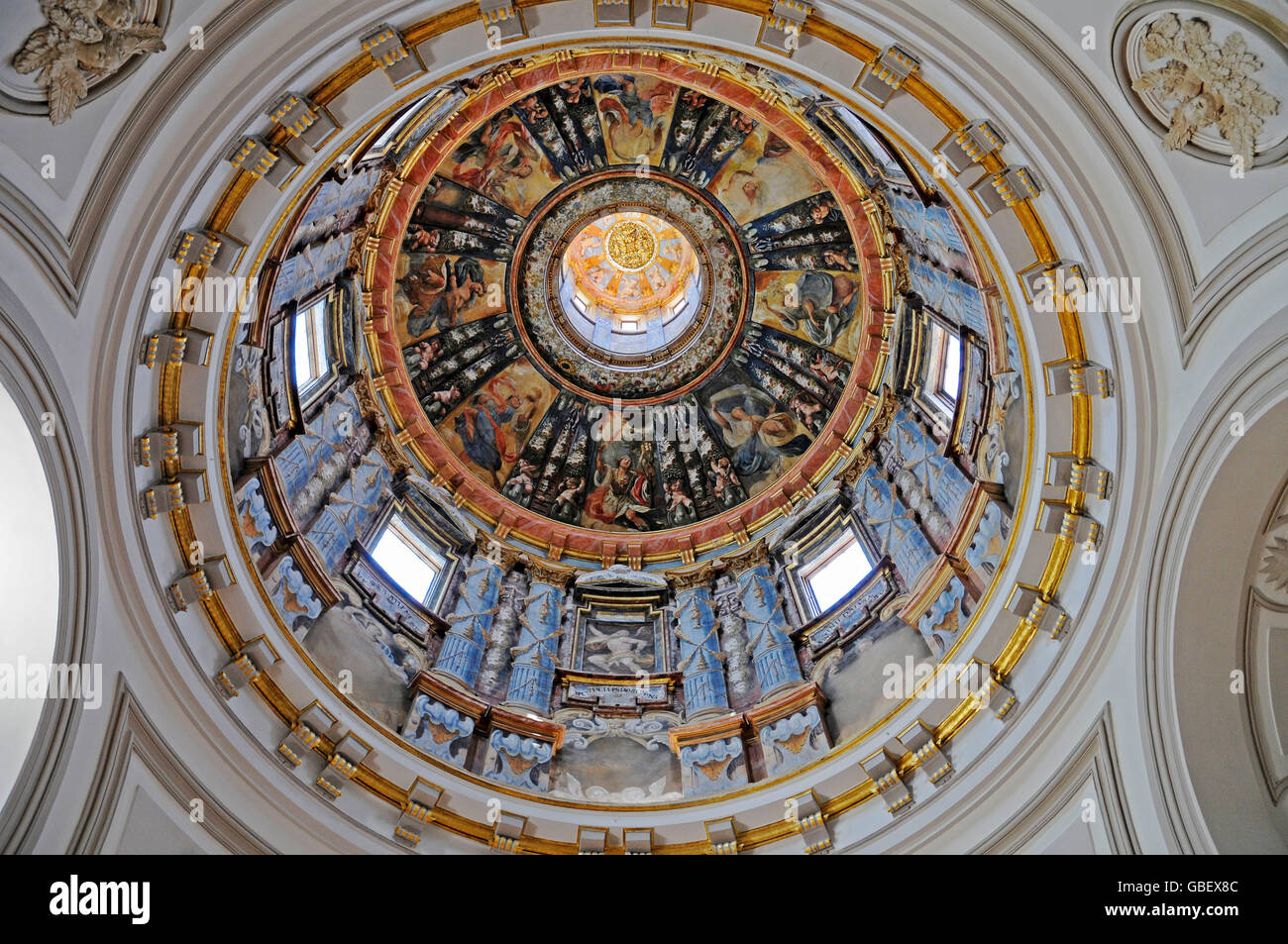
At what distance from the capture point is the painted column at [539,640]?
14.8m

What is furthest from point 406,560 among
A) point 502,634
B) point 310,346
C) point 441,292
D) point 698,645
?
point 441,292

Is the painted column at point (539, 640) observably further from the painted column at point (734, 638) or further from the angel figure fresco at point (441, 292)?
the angel figure fresco at point (441, 292)

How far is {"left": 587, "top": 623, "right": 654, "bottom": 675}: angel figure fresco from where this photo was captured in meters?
15.9

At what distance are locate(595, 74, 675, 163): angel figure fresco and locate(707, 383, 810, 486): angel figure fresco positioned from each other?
4.87m

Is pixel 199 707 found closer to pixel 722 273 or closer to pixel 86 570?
pixel 86 570

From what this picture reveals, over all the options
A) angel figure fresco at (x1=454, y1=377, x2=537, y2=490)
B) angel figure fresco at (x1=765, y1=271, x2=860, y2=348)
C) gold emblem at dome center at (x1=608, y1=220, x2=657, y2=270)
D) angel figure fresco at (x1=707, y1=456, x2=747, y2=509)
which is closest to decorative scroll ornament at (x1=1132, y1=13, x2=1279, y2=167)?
angel figure fresco at (x1=765, y1=271, x2=860, y2=348)

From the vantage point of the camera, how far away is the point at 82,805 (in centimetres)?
968

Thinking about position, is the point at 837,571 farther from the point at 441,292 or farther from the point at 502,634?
the point at 441,292

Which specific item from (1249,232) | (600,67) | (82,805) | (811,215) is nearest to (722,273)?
(811,215)

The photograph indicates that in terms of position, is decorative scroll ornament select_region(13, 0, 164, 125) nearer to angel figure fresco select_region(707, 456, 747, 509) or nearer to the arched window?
the arched window

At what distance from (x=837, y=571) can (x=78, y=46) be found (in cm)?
1171

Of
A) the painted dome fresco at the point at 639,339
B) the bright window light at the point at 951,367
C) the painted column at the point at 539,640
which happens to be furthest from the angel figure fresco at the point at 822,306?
the painted column at the point at 539,640

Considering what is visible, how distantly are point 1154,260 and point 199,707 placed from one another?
1025 cm

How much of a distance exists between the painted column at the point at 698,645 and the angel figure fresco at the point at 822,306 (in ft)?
15.9
